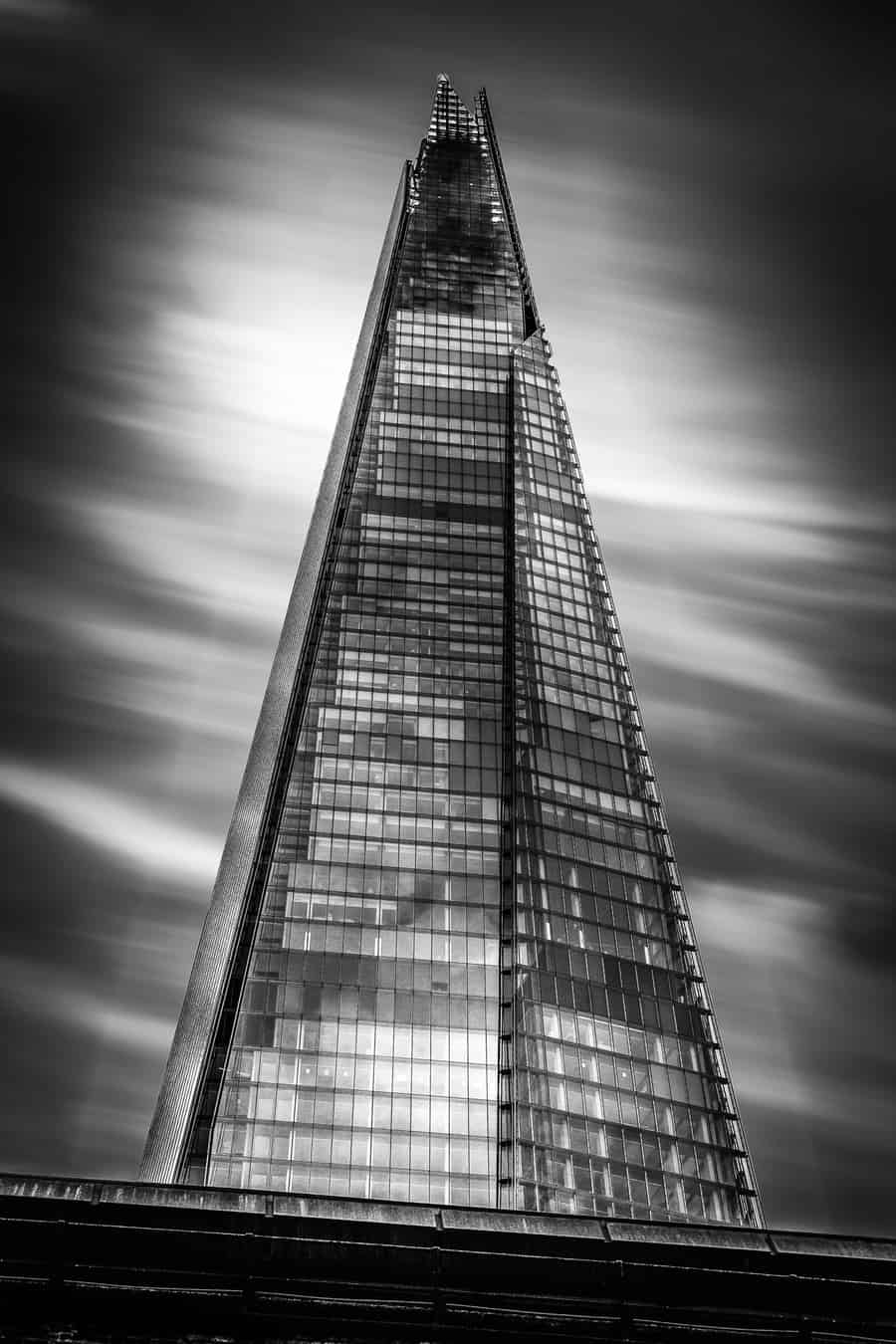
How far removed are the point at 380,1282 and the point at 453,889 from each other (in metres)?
83.4

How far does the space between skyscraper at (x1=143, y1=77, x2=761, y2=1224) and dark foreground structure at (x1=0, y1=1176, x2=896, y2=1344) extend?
67.3 meters

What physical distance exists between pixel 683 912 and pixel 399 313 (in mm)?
84786

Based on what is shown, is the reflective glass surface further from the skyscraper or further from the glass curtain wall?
the glass curtain wall

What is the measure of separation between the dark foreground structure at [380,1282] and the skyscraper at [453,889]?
67.3 m

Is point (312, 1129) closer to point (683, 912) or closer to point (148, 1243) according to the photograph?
point (683, 912)

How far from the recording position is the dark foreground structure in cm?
1983

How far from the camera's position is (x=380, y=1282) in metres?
20.4

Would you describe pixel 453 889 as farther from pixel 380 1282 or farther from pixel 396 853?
pixel 380 1282

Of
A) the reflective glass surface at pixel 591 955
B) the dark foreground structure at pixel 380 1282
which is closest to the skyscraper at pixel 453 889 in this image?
the reflective glass surface at pixel 591 955

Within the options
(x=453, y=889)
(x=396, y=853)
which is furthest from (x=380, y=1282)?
(x=396, y=853)

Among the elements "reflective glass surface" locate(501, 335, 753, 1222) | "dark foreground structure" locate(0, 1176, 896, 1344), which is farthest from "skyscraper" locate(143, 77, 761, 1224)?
"dark foreground structure" locate(0, 1176, 896, 1344)

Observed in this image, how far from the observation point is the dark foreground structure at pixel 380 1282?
19.8m

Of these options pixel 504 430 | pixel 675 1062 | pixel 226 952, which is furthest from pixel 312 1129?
pixel 504 430

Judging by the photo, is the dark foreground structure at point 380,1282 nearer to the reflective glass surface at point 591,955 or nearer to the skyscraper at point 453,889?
the reflective glass surface at point 591,955
